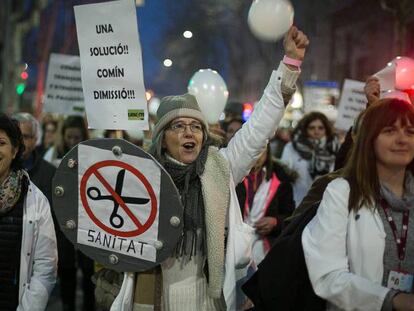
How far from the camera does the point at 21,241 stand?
3.60 meters

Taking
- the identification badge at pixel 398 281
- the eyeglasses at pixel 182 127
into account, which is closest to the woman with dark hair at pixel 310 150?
the eyeglasses at pixel 182 127

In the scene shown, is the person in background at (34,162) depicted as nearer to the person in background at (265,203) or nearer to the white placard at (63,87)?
the person in background at (265,203)

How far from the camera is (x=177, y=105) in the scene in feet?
11.0

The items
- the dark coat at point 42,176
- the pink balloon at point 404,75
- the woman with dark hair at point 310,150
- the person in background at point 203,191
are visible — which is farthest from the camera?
the woman with dark hair at point 310,150

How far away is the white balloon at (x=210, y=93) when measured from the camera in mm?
6215

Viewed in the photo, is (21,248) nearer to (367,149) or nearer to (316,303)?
(316,303)

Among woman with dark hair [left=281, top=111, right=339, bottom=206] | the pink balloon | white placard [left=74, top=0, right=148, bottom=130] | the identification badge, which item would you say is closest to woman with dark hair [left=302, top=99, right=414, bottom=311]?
the identification badge

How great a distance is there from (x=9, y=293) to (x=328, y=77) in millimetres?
29342

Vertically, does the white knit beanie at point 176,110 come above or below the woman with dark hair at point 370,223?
above

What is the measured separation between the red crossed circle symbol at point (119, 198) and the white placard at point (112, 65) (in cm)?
28

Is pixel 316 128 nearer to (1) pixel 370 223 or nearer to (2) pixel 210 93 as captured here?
(2) pixel 210 93

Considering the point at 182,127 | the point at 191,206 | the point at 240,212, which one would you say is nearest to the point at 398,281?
the point at 240,212

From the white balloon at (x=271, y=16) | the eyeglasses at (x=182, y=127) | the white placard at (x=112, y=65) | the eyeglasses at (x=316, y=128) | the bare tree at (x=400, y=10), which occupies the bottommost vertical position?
the eyeglasses at (x=182, y=127)

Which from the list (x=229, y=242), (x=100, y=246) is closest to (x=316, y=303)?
(x=229, y=242)
